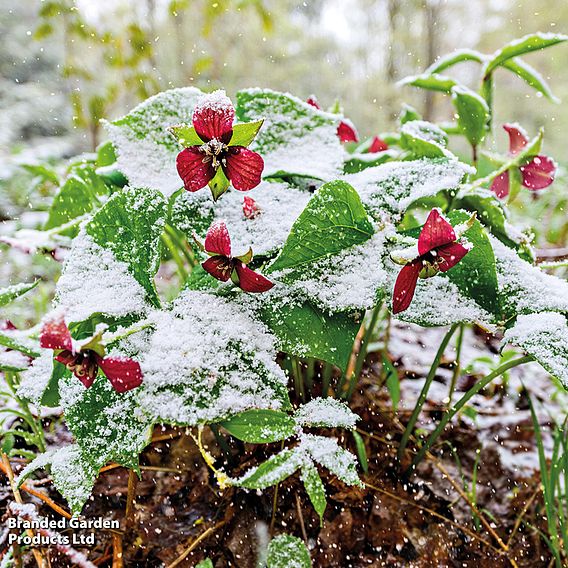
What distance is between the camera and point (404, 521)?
2.30 feet

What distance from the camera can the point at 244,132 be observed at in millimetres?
500

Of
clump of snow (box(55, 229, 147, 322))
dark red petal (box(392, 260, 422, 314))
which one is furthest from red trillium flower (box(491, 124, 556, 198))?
clump of snow (box(55, 229, 147, 322))

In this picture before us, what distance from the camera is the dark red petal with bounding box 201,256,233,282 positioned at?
0.49 meters

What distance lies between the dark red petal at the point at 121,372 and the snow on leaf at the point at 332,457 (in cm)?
19

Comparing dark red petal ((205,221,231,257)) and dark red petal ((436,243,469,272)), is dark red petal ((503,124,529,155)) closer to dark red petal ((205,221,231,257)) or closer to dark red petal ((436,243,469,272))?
dark red petal ((436,243,469,272))

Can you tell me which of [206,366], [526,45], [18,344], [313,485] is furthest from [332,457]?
[526,45]

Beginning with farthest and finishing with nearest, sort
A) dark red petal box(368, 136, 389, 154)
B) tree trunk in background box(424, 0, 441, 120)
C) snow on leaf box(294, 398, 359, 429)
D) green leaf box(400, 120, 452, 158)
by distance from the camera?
tree trunk in background box(424, 0, 441, 120), dark red petal box(368, 136, 389, 154), green leaf box(400, 120, 452, 158), snow on leaf box(294, 398, 359, 429)

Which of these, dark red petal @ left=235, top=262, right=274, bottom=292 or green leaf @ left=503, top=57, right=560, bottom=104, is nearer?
dark red petal @ left=235, top=262, right=274, bottom=292

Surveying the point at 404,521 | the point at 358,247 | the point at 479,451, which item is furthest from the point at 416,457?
the point at 358,247

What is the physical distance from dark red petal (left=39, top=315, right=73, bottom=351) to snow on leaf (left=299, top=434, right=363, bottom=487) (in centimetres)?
26

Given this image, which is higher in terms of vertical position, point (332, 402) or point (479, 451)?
point (332, 402)

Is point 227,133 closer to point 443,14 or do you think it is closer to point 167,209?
point 167,209

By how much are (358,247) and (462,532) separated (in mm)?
472

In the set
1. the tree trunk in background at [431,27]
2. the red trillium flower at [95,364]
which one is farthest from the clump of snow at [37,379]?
the tree trunk in background at [431,27]
